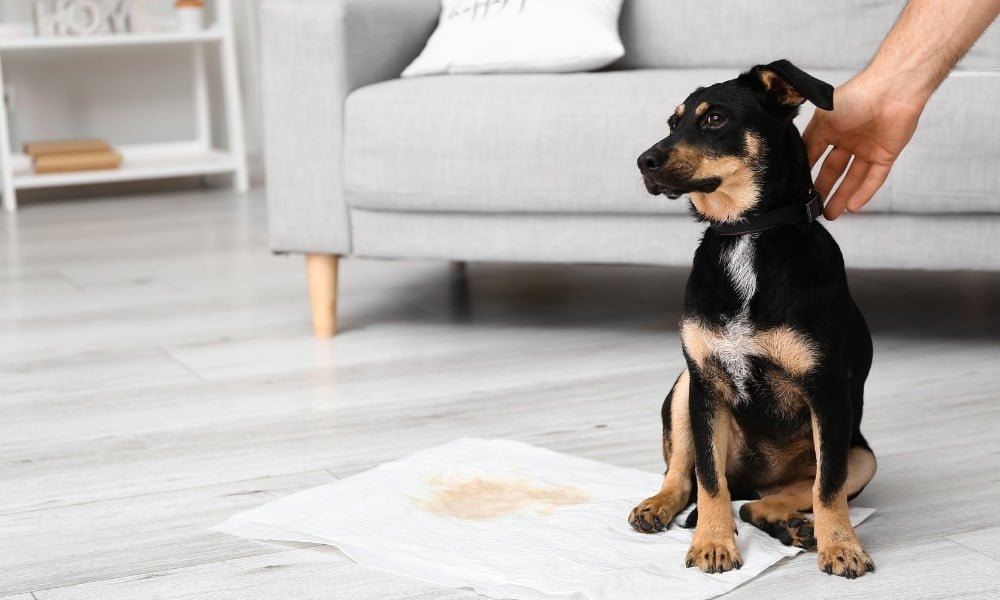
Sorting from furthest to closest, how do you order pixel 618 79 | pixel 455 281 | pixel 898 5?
pixel 455 281 < pixel 898 5 < pixel 618 79

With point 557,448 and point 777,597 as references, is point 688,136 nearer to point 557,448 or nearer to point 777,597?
point 777,597

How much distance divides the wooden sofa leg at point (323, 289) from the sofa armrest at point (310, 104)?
32mm

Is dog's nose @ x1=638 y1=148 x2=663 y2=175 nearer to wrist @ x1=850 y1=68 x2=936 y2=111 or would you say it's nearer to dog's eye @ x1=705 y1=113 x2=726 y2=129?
dog's eye @ x1=705 y1=113 x2=726 y2=129

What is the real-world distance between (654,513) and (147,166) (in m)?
3.64

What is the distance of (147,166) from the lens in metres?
4.75

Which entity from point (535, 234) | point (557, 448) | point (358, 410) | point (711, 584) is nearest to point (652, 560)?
point (711, 584)

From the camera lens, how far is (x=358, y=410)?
2.10 meters

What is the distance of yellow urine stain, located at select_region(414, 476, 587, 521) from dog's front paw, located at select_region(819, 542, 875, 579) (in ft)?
1.16

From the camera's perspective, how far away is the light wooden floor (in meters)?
1.48

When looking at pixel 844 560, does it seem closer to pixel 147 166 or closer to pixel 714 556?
pixel 714 556

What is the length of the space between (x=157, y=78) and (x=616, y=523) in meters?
4.00

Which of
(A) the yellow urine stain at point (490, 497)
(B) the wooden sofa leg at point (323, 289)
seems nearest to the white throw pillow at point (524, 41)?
(B) the wooden sofa leg at point (323, 289)

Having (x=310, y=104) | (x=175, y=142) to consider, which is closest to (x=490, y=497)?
(x=310, y=104)

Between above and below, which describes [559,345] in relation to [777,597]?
below
